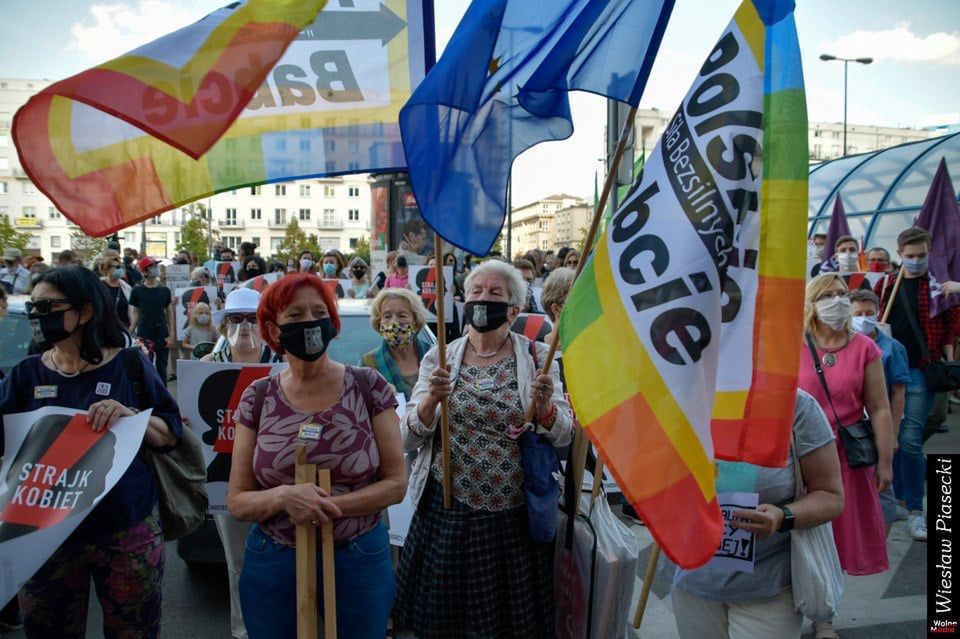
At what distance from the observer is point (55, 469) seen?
2.58 metres

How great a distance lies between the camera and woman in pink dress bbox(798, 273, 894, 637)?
348 cm

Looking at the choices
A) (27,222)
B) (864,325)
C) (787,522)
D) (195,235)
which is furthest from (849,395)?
(27,222)

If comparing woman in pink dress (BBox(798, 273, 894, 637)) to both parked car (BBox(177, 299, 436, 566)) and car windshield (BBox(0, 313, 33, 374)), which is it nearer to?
parked car (BBox(177, 299, 436, 566))

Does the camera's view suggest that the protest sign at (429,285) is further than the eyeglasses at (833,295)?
Yes

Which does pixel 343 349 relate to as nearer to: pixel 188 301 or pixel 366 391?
pixel 366 391

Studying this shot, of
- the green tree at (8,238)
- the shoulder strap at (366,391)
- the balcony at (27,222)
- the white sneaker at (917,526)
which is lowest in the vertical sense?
the white sneaker at (917,526)

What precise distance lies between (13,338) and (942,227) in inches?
338

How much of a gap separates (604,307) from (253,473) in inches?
55.6

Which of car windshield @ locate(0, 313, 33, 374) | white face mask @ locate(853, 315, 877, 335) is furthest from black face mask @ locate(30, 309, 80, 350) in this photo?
white face mask @ locate(853, 315, 877, 335)

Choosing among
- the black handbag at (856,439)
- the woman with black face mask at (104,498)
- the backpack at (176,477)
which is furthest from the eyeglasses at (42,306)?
the black handbag at (856,439)

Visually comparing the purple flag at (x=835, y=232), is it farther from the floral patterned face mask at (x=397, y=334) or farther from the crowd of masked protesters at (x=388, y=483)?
the floral patterned face mask at (x=397, y=334)

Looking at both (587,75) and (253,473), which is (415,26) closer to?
(587,75)

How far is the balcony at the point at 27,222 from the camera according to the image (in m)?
77.7

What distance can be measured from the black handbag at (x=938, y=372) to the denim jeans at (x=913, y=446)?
0.06 meters
